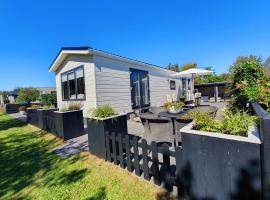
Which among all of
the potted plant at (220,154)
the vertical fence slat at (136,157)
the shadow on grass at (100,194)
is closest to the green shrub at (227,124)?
the potted plant at (220,154)

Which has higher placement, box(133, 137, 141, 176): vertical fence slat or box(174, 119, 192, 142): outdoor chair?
box(174, 119, 192, 142): outdoor chair

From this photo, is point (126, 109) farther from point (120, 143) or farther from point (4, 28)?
point (4, 28)

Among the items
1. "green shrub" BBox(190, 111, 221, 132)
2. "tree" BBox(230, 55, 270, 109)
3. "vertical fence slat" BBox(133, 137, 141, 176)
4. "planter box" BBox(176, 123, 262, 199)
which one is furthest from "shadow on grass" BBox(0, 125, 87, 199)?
"tree" BBox(230, 55, 270, 109)

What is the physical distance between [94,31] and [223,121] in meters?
17.6

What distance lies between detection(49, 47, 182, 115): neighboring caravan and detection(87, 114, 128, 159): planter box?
380 cm

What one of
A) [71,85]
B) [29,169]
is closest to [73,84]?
[71,85]

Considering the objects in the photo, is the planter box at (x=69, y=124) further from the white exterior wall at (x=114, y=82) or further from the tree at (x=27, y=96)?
the tree at (x=27, y=96)

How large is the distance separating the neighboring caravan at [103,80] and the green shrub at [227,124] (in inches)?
255

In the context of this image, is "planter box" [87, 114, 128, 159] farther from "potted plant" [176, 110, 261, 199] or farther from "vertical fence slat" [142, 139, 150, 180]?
"potted plant" [176, 110, 261, 199]

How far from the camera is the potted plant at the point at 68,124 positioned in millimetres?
6324

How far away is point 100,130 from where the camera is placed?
4289 millimetres

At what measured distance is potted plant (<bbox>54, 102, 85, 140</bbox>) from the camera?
6.32m

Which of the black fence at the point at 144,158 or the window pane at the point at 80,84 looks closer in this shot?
the black fence at the point at 144,158

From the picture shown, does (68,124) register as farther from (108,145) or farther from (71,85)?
(71,85)
